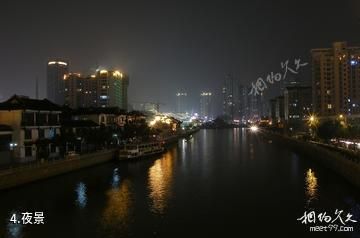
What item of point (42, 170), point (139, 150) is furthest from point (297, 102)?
point (42, 170)

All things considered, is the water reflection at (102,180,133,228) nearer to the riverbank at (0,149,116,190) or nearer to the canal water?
the canal water

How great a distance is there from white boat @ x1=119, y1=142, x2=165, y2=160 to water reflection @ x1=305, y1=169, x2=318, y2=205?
78.0ft

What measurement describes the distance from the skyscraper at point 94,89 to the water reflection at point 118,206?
4611 inches

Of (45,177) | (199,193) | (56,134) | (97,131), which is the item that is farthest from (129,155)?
(199,193)

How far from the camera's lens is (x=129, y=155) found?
54.6m

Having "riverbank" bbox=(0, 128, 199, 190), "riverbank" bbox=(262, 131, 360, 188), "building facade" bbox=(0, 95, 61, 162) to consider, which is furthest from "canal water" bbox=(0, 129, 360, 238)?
"building facade" bbox=(0, 95, 61, 162)

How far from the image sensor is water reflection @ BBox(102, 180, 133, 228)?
79.1 feet

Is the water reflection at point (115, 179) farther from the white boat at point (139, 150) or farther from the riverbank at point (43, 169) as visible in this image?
the white boat at point (139, 150)

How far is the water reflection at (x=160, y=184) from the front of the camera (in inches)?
1109

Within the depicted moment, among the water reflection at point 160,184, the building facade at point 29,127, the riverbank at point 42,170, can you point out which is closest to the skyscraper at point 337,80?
the water reflection at point 160,184

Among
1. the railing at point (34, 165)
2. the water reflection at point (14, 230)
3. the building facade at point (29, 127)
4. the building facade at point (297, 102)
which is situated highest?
the building facade at point (297, 102)

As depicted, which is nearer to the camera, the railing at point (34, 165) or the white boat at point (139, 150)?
the railing at point (34, 165)

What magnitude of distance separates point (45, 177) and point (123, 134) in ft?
104

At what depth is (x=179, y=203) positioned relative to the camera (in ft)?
94.1
